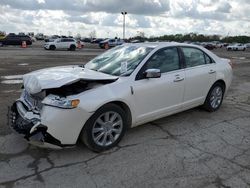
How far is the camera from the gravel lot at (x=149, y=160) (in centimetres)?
366

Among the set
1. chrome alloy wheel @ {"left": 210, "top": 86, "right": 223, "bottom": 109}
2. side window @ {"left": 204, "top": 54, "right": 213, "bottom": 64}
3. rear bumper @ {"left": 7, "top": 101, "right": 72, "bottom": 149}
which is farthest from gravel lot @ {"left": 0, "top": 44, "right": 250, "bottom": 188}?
side window @ {"left": 204, "top": 54, "right": 213, "bottom": 64}

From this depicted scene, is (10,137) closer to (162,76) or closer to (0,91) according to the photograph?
(162,76)

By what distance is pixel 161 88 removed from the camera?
5098 millimetres

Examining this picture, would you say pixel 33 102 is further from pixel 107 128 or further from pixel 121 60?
pixel 121 60

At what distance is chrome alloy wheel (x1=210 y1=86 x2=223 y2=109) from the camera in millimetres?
6484

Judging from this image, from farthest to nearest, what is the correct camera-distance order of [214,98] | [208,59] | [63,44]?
[63,44] < [214,98] < [208,59]

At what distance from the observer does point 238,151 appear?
4590 millimetres

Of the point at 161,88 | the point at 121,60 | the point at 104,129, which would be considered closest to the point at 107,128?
the point at 104,129

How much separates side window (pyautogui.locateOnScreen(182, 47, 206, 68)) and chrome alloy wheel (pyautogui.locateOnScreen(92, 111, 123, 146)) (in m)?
2.01

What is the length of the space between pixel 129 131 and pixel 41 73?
1.80m

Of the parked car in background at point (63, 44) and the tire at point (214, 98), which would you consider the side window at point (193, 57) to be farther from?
the parked car in background at point (63, 44)

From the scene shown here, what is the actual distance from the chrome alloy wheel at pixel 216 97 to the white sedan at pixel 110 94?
0.27 metres

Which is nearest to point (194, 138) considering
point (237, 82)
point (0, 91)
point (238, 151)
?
point (238, 151)

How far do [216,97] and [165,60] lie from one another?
6.20 feet
